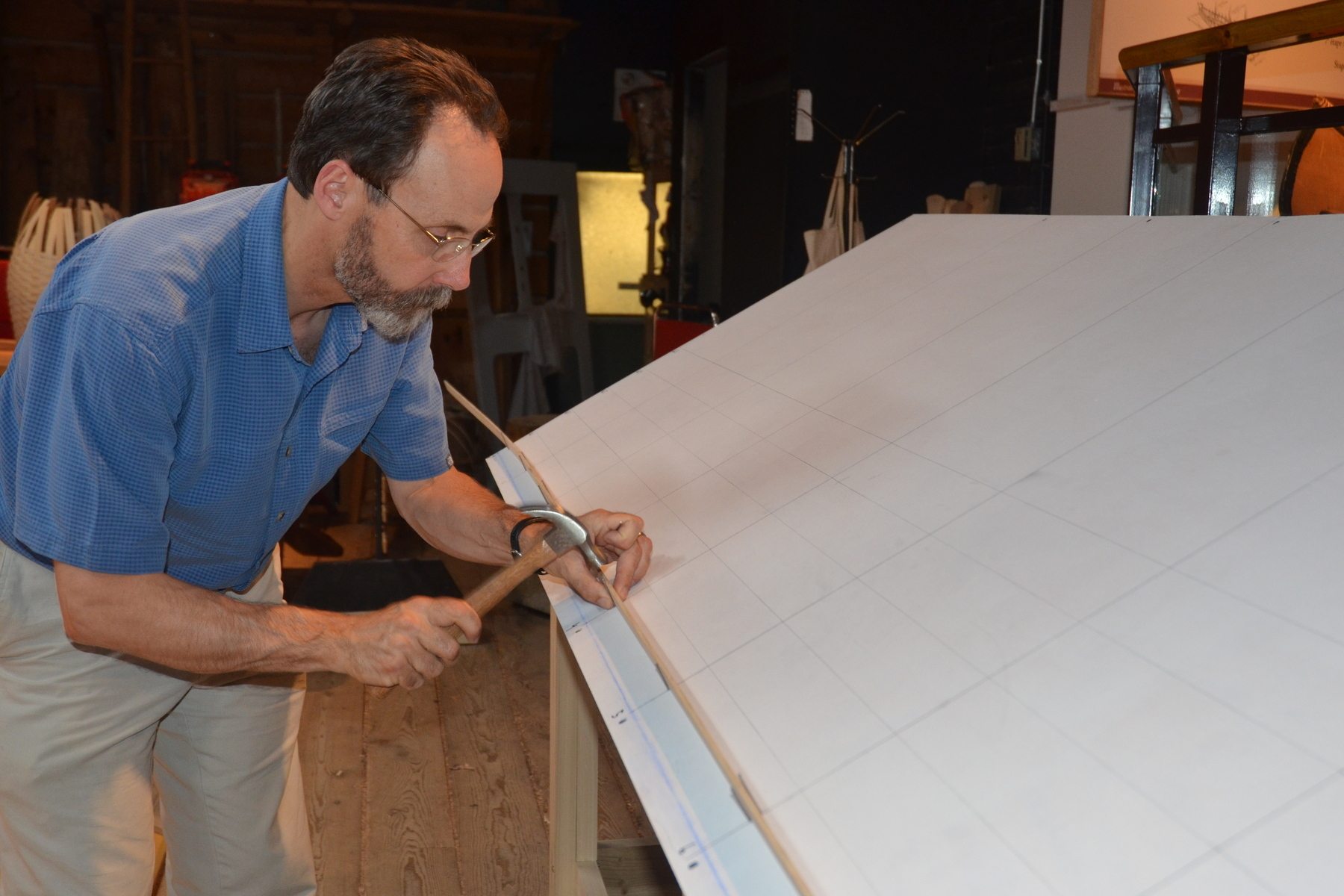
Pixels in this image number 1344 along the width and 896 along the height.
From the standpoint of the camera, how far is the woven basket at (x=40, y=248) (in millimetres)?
3133

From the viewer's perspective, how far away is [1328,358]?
845 millimetres

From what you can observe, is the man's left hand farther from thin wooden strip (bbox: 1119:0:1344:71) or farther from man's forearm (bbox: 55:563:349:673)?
thin wooden strip (bbox: 1119:0:1344:71)

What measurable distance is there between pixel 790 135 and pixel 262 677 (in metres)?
3.67

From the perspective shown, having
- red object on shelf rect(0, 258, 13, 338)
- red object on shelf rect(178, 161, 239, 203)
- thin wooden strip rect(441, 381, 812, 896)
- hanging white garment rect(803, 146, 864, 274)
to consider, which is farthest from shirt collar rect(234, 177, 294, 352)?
red object on shelf rect(178, 161, 239, 203)

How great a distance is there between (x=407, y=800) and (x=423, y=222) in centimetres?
162

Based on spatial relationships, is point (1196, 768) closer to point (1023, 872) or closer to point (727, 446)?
point (1023, 872)

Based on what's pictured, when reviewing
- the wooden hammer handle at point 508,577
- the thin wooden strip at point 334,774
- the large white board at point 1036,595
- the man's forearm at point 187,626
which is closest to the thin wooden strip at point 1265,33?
the large white board at point 1036,595

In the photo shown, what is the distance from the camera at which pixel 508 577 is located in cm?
118

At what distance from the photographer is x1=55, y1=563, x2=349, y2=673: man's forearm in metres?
1.12

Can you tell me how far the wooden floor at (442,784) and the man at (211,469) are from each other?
28.1 inches

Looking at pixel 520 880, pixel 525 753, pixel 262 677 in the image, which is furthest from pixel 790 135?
pixel 262 677

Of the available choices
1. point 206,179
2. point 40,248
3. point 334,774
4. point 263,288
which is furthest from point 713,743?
point 206,179

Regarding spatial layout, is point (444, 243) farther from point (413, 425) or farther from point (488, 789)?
point (488, 789)

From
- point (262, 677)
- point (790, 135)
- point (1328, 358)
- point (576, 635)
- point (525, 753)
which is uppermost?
point (790, 135)
